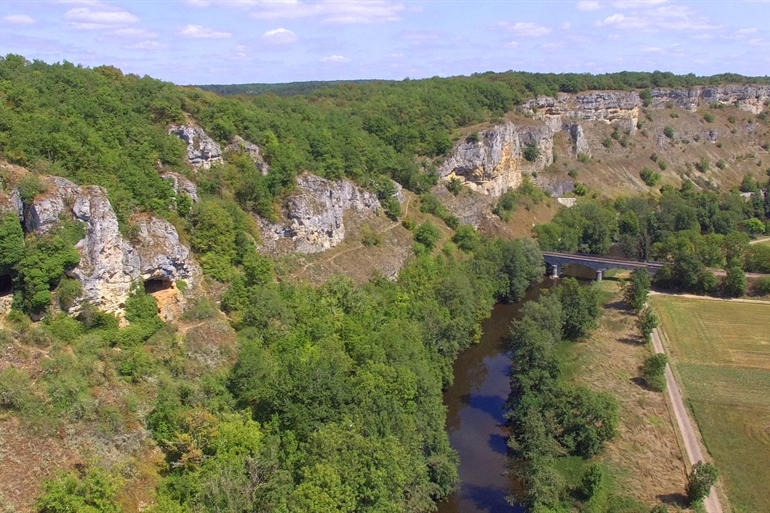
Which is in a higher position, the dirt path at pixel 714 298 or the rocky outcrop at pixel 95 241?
the rocky outcrop at pixel 95 241

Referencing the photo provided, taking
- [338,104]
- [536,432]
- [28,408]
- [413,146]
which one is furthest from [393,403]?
[338,104]

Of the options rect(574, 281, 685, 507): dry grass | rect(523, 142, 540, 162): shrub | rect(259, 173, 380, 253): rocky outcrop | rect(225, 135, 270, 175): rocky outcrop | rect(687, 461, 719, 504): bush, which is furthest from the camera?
rect(523, 142, 540, 162): shrub

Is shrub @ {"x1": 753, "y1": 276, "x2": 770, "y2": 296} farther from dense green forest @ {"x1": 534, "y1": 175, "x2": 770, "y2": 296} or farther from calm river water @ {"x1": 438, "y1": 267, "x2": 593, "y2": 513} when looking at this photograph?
calm river water @ {"x1": 438, "y1": 267, "x2": 593, "y2": 513}

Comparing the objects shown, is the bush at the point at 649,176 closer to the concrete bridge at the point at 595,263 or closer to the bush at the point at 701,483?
the concrete bridge at the point at 595,263

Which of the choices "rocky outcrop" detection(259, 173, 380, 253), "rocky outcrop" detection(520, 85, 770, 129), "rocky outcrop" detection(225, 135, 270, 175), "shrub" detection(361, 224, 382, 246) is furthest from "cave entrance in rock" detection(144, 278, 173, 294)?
"rocky outcrop" detection(520, 85, 770, 129)

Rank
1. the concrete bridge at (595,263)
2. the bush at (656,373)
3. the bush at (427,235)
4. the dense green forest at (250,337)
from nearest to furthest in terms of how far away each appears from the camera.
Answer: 1. the dense green forest at (250,337)
2. the bush at (656,373)
3. the bush at (427,235)
4. the concrete bridge at (595,263)

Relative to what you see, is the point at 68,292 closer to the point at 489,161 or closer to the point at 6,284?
the point at 6,284

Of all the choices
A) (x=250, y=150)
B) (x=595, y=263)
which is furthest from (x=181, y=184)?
(x=595, y=263)

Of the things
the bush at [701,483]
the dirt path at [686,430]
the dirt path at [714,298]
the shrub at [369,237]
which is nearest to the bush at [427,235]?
the shrub at [369,237]
